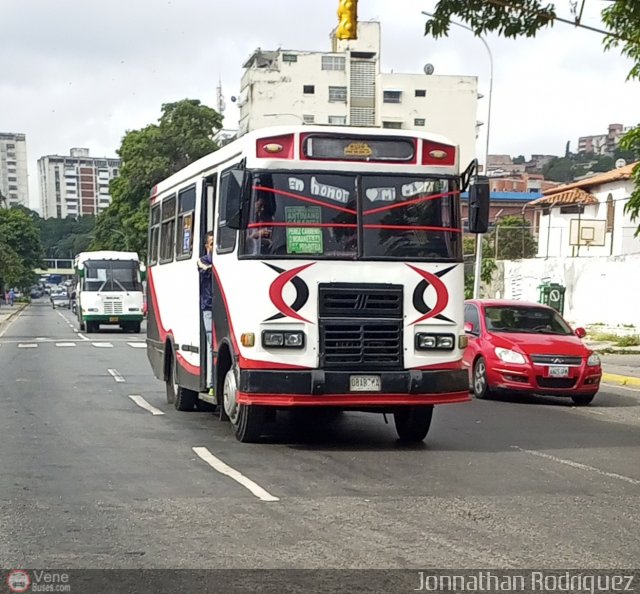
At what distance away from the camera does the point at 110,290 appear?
39938 mm

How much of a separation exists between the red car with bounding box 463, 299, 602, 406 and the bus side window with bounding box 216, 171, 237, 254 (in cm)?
534

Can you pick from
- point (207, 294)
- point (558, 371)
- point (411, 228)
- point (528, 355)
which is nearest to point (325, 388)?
point (411, 228)

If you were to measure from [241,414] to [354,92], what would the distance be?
8177 centimetres

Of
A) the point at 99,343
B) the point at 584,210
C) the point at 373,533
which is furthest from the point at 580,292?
the point at 373,533

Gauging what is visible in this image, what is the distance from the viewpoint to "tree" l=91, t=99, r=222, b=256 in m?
67.8

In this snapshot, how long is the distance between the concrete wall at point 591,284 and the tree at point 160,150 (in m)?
34.5

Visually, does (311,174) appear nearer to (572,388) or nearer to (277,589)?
(277,589)

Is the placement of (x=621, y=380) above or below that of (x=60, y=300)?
above

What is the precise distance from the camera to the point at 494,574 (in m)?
5.88

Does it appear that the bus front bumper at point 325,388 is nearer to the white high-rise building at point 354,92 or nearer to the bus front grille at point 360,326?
the bus front grille at point 360,326

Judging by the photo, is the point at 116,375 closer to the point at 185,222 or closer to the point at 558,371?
the point at 185,222

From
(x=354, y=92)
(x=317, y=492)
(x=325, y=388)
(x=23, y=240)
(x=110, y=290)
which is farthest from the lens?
(x=23, y=240)

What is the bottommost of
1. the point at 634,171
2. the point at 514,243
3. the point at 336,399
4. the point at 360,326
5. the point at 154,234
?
the point at 336,399

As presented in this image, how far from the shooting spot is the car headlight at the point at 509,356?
51.1 ft
